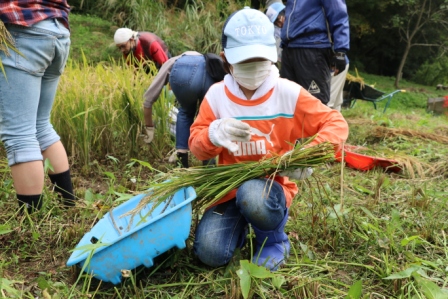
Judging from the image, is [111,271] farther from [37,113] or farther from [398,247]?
[398,247]

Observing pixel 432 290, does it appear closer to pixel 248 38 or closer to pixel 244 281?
pixel 244 281

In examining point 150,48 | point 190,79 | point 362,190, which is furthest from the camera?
point 150,48

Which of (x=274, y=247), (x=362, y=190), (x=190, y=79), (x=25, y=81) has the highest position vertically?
(x=25, y=81)

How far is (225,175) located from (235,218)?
0.68 ft

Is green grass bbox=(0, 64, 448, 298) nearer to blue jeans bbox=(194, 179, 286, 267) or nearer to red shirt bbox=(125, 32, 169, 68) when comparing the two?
blue jeans bbox=(194, 179, 286, 267)

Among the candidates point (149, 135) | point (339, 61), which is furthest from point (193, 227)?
point (339, 61)

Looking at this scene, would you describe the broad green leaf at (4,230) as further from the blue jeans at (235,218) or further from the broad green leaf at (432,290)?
the broad green leaf at (432,290)

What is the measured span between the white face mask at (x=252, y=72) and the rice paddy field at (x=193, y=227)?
0.38m

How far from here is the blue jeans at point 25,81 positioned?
1.66m

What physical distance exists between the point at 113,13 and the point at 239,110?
7828 millimetres

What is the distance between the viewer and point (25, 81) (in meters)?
1.69

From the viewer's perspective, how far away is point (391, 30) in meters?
15.6

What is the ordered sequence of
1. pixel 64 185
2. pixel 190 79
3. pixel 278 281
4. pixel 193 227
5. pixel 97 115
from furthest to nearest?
pixel 97 115, pixel 190 79, pixel 64 185, pixel 193 227, pixel 278 281

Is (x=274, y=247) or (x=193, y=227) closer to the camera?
(x=274, y=247)
